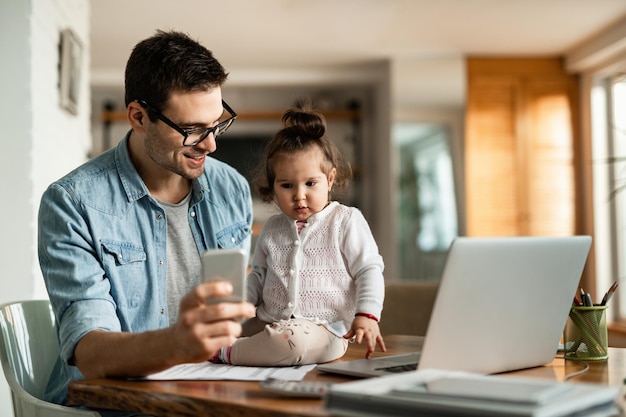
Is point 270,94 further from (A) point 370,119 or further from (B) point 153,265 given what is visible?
(B) point 153,265

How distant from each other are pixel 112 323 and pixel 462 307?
0.68 meters

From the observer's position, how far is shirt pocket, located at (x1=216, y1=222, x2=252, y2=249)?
186 cm

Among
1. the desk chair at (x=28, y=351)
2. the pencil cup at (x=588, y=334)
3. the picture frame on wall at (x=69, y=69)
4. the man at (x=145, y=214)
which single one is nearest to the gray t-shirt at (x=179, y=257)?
the man at (x=145, y=214)

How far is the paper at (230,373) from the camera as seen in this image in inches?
49.0

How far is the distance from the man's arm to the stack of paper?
226 millimetres


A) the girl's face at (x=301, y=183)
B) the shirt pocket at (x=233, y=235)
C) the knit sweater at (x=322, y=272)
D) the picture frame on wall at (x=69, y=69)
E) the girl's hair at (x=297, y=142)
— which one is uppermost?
the picture frame on wall at (x=69, y=69)

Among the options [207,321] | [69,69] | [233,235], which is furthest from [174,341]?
[69,69]

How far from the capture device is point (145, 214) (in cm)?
170

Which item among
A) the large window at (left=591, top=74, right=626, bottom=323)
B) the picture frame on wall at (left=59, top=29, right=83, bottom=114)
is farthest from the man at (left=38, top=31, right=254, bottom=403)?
the large window at (left=591, top=74, right=626, bottom=323)

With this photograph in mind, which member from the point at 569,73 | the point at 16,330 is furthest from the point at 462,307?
the point at 569,73

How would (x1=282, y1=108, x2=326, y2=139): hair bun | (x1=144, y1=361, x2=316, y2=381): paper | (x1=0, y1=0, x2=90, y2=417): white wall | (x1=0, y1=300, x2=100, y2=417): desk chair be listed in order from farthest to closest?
(x1=0, y1=0, x2=90, y2=417): white wall
(x1=282, y1=108, x2=326, y2=139): hair bun
(x1=0, y1=300, x2=100, y2=417): desk chair
(x1=144, y1=361, x2=316, y2=381): paper

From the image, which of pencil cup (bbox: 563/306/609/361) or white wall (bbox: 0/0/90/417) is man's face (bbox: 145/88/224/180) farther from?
white wall (bbox: 0/0/90/417)

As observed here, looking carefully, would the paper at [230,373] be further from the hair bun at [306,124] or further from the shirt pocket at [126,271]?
the hair bun at [306,124]

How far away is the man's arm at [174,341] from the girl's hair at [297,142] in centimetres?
54
